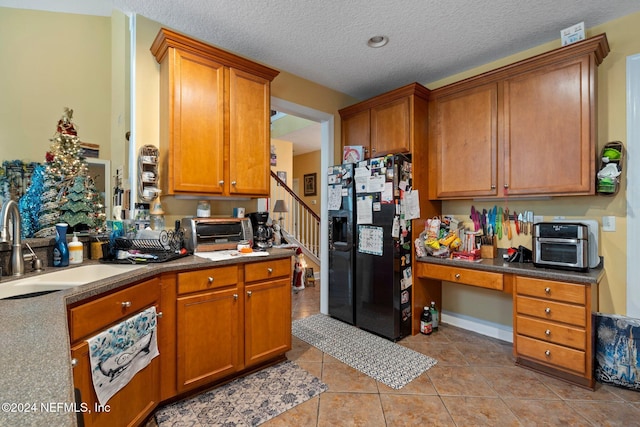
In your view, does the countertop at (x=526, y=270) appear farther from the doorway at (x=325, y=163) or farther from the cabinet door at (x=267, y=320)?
the cabinet door at (x=267, y=320)

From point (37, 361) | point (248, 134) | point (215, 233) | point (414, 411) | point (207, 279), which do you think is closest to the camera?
point (37, 361)

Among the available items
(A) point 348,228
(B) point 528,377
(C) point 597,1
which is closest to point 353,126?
(A) point 348,228

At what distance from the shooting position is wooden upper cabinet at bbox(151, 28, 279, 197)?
6.91ft

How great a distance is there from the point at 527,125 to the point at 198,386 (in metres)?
3.13

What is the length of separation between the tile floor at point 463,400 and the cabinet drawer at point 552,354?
0.14m

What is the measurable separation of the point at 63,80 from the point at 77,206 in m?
0.88

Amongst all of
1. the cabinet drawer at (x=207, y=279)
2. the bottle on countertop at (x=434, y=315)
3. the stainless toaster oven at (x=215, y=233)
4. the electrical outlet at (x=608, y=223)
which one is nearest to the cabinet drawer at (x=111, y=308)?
the cabinet drawer at (x=207, y=279)

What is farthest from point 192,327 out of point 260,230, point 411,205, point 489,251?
point 489,251

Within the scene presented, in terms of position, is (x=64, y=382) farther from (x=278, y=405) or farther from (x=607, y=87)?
(x=607, y=87)

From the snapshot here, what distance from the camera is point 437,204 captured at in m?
3.20

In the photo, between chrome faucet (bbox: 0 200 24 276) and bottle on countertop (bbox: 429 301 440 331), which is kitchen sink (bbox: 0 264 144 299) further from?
bottle on countertop (bbox: 429 301 440 331)

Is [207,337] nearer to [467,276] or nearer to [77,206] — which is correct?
[77,206]

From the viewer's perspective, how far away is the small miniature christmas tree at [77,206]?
1955 millimetres

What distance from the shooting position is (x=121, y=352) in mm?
1458
